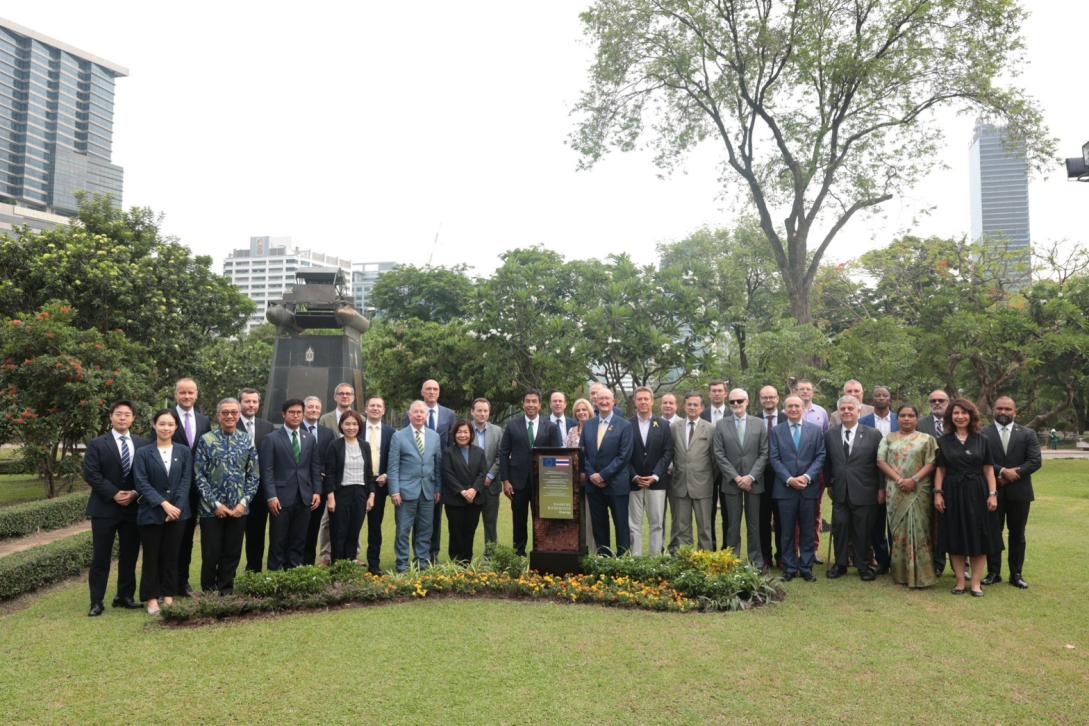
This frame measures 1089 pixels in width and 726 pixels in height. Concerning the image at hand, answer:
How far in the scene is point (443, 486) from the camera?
24.6ft

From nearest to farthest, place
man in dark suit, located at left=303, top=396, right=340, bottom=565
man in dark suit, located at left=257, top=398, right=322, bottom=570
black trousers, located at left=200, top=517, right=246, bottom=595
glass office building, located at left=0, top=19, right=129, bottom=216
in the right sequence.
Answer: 1. black trousers, located at left=200, top=517, right=246, bottom=595
2. man in dark suit, located at left=257, top=398, right=322, bottom=570
3. man in dark suit, located at left=303, top=396, right=340, bottom=565
4. glass office building, located at left=0, top=19, right=129, bottom=216

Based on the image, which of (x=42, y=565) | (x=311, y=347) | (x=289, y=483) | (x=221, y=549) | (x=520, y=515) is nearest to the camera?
(x=221, y=549)

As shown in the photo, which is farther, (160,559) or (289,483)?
(289,483)

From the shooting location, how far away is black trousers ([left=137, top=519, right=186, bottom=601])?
5980 millimetres

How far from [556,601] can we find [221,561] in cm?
302

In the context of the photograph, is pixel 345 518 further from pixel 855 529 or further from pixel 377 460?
pixel 855 529

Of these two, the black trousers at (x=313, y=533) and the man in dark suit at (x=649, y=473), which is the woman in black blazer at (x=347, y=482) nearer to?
the black trousers at (x=313, y=533)

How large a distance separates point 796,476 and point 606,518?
195cm

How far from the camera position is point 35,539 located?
33.4 ft

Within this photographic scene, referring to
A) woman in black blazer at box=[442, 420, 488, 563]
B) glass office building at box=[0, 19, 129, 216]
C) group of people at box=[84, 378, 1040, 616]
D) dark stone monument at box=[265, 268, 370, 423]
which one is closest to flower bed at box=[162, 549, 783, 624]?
group of people at box=[84, 378, 1040, 616]

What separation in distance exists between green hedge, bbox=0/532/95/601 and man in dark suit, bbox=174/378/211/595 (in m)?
1.59

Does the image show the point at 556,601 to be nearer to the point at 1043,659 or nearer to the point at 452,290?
the point at 1043,659

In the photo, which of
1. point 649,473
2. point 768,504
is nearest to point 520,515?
point 649,473

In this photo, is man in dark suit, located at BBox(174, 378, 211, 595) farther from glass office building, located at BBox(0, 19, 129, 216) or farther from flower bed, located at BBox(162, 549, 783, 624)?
glass office building, located at BBox(0, 19, 129, 216)
